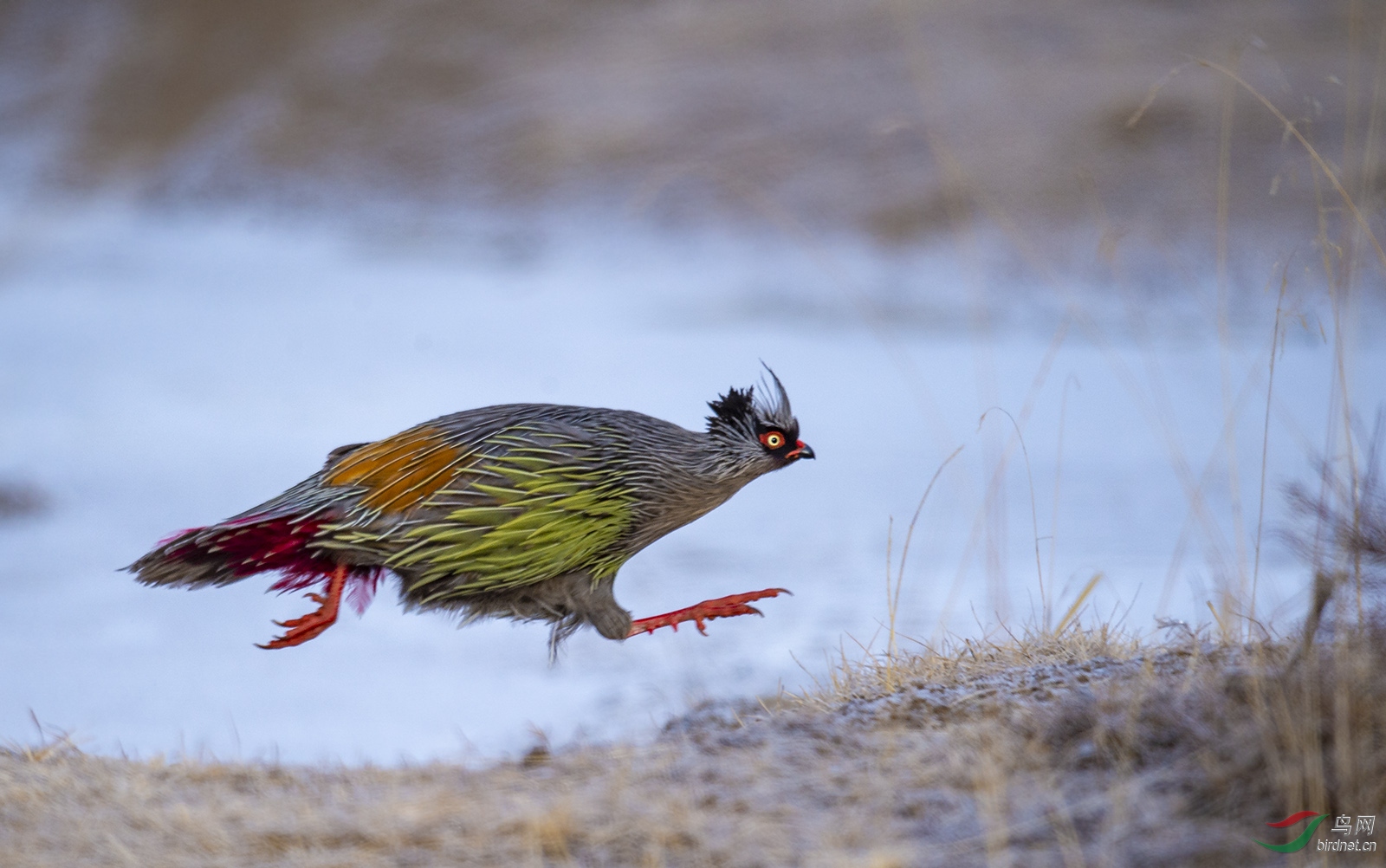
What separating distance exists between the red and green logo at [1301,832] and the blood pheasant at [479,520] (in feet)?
5.62

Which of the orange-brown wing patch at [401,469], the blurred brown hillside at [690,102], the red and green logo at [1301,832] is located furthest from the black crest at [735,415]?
the blurred brown hillside at [690,102]

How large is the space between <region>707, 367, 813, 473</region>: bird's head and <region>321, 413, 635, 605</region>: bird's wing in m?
0.40

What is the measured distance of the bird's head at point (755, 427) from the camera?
3.48m

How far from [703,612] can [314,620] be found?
1085 mm

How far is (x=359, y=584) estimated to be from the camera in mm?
3250

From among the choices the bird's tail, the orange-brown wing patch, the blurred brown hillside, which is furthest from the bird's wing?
the blurred brown hillside

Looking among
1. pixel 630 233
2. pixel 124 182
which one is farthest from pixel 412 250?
pixel 124 182

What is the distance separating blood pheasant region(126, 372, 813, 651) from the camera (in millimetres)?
3053

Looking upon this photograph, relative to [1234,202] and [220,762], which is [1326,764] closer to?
[220,762]

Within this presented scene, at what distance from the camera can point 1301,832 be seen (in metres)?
1.80

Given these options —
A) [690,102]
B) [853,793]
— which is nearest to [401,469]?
[853,793]

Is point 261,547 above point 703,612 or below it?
above

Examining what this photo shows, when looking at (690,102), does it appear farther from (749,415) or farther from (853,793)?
(853,793)

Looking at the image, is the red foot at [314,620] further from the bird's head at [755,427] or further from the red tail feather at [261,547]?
the bird's head at [755,427]
